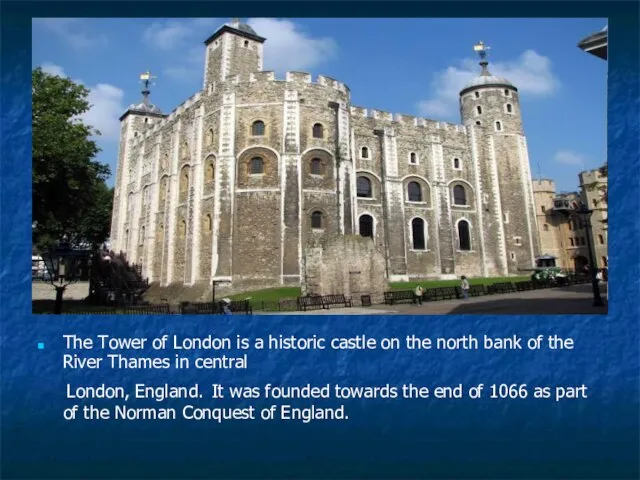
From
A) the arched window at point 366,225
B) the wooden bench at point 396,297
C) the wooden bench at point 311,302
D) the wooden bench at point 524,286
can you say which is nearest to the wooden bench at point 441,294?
the wooden bench at point 396,297

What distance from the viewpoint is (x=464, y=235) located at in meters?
32.0

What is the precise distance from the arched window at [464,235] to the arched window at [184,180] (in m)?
19.0

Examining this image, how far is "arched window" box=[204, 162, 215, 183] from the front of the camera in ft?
79.9

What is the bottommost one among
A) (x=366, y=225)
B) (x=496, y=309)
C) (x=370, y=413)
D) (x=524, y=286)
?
(x=370, y=413)

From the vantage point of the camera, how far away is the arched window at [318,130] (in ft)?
79.3

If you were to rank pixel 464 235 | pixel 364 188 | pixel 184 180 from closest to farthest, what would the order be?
pixel 184 180, pixel 364 188, pixel 464 235

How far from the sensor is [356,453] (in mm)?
5633

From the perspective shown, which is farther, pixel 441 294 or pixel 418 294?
pixel 441 294

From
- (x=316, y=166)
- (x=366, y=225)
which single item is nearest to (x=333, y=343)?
(x=316, y=166)

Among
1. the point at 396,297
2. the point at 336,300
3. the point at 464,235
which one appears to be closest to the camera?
the point at 336,300

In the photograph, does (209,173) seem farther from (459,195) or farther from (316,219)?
(459,195)

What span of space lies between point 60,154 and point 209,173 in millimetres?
9490

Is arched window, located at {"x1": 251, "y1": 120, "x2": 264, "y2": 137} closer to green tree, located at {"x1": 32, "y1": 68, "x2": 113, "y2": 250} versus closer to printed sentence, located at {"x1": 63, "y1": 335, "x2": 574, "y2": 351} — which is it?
green tree, located at {"x1": 32, "y1": 68, "x2": 113, "y2": 250}

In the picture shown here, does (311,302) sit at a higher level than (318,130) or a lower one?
lower
